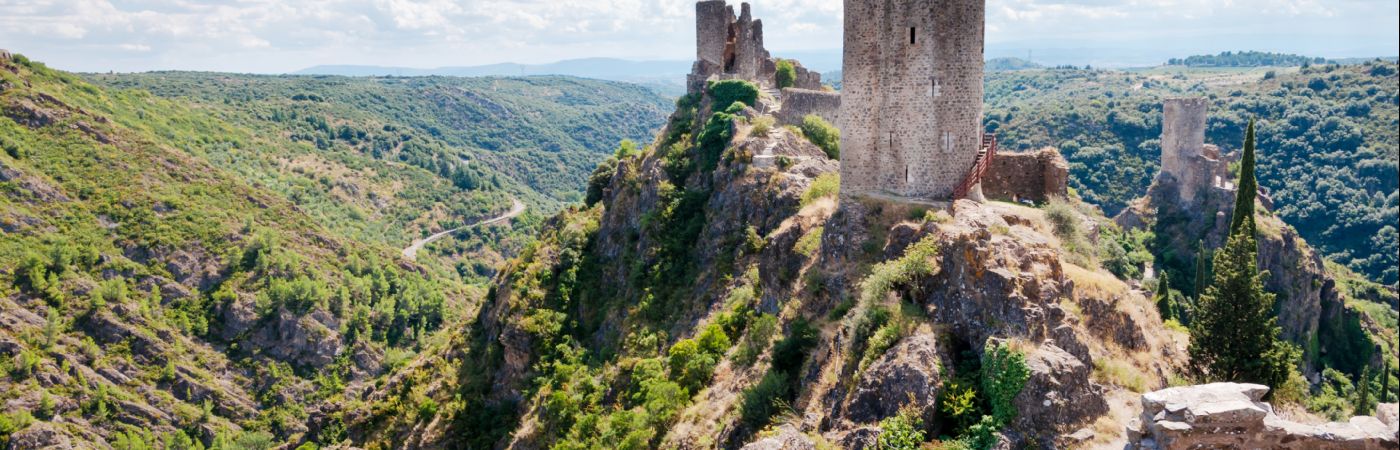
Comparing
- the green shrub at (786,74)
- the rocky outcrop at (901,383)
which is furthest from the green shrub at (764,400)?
the green shrub at (786,74)

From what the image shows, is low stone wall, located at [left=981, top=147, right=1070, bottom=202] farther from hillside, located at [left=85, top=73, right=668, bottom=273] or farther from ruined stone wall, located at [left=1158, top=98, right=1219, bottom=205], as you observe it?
hillside, located at [left=85, top=73, right=668, bottom=273]

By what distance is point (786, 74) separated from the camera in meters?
50.5

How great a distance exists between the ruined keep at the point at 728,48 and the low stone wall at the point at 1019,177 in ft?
73.9

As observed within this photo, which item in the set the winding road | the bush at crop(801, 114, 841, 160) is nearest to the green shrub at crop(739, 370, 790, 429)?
the bush at crop(801, 114, 841, 160)

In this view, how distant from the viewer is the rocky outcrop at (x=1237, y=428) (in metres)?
14.9

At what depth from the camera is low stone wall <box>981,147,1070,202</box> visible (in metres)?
29.5

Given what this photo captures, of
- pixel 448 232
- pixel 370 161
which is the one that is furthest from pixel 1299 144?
pixel 370 161

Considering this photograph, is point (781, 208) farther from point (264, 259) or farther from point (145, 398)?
point (264, 259)

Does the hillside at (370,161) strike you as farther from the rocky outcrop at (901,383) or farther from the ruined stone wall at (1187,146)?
the rocky outcrop at (901,383)

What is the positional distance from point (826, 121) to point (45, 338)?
5492 centimetres

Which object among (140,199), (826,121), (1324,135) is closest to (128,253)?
(140,199)

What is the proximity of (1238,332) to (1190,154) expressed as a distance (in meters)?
56.4

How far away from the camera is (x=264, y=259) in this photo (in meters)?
80.7

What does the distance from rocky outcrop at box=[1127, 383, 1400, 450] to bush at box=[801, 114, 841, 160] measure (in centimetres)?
2429
